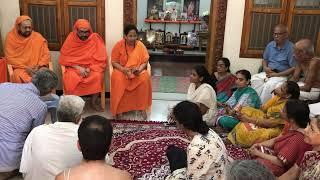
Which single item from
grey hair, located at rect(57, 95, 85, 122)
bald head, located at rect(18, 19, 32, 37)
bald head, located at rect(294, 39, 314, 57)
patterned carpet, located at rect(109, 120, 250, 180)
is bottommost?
patterned carpet, located at rect(109, 120, 250, 180)

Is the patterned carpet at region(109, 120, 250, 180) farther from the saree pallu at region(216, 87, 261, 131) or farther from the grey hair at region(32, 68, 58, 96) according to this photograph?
the grey hair at region(32, 68, 58, 96)

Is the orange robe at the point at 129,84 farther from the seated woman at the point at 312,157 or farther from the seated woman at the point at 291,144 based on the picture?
the seated woman at the point at 312,157

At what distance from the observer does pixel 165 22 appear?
8438 mm

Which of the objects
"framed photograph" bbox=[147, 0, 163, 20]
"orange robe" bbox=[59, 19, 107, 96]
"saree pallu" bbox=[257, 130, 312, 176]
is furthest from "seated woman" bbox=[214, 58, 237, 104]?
"framed photograph" bbox=[147, 0, 163, 20]

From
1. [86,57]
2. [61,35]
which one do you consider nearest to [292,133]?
[86,57]

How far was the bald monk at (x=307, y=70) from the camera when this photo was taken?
3.83 m

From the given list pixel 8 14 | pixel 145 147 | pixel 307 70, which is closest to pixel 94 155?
pixel 145 147

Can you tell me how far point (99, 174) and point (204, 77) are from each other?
2.28 meters

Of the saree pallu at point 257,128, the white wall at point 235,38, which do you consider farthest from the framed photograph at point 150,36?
the saree pallu at point 257,128

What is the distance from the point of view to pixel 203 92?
3479 millimetres

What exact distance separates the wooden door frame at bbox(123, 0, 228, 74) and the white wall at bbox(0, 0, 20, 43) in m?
1.54

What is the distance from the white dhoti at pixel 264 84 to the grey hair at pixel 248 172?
2974mm

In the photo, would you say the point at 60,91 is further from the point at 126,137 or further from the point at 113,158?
the point at 113,158

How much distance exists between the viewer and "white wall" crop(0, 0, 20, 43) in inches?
184
